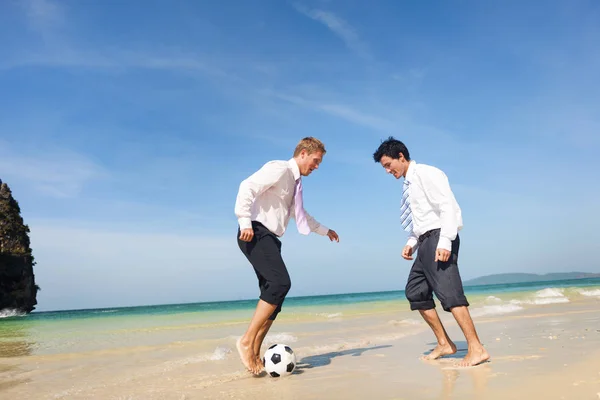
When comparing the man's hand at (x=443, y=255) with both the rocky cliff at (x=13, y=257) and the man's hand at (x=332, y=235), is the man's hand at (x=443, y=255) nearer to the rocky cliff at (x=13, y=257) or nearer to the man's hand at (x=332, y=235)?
the man's hand at (x=332, y=235)

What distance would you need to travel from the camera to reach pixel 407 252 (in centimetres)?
429

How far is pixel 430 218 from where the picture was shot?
3.96m

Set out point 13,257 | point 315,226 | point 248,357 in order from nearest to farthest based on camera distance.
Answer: point 248,357 < point 315,226 < point 13,257

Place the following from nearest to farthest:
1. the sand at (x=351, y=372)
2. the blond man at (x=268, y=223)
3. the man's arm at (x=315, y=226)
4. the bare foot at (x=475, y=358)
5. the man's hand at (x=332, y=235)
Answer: the sand at (x=351, y=372), the bare foot at (x=475, y=358), the blond man at (x=268, y=223), the man's arm at (x=315, y=226), the man's hand at (x=332, y=235)

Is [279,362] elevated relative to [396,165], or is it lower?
lower

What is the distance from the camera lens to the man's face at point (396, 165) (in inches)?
164

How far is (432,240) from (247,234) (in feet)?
5.17

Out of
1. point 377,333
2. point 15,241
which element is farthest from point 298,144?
point 15,241

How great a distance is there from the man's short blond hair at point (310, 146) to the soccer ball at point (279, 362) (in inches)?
67.5

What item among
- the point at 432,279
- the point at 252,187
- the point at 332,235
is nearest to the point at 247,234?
the point at 252,187

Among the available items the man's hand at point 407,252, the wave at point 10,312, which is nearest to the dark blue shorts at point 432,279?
the man's hand at point 407,252

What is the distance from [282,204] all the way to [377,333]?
403cm

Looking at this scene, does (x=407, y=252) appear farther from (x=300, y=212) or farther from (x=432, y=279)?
(x=300, y=212)

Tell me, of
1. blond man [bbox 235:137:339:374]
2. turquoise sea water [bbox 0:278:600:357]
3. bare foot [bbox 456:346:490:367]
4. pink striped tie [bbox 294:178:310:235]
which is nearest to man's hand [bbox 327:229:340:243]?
pink striped tie [bbox 294:178:310:235]
